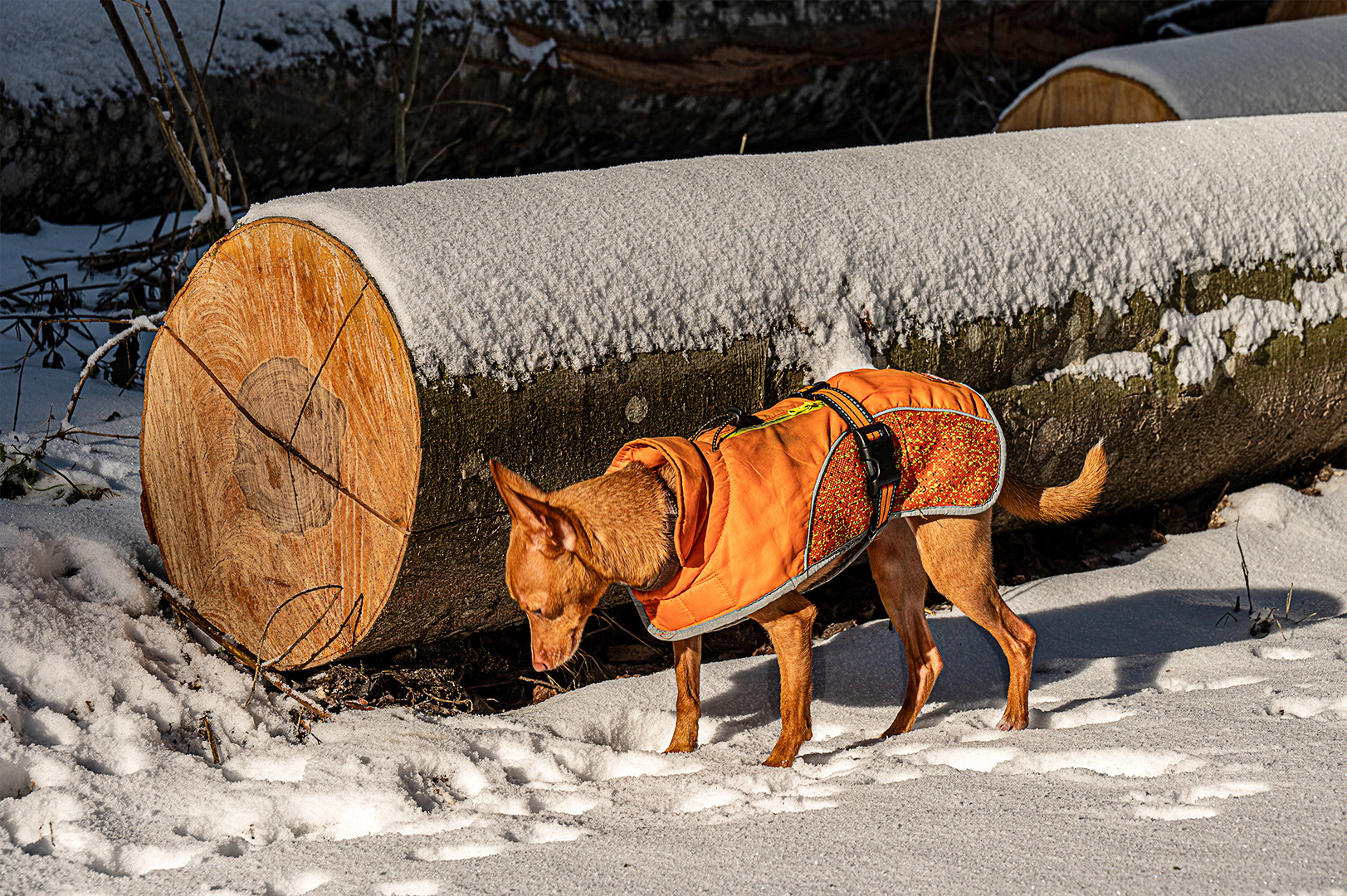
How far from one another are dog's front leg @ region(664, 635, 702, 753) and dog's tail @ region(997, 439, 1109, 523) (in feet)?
3.05

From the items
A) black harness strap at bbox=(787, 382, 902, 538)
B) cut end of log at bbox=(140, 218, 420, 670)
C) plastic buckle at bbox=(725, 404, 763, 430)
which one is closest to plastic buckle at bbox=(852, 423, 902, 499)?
black harness strap at bbox=(787, 382, 902, 538)

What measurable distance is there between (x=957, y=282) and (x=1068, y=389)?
23.1 inches

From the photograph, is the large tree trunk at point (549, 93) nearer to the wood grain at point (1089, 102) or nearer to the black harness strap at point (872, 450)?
the wood grain at point (1089, 102)

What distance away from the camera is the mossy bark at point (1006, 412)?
2.57 m

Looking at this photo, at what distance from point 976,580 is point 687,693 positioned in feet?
2.62

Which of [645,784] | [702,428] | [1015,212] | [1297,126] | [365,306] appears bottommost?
[645,784]

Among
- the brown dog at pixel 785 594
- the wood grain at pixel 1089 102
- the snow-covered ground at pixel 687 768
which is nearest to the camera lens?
the snow-covered ground at pixel 687 768

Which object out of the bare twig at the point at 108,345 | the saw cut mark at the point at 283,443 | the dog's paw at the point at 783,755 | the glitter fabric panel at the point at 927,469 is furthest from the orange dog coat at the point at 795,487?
the bare twig at the point at 108,345

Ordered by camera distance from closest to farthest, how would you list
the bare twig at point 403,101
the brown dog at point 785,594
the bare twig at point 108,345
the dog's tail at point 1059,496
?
the brown dog at point 785,594 → the dog's tail at point 1059,496 → the bare twig at point 108,345 → the bare twig at point 403,101

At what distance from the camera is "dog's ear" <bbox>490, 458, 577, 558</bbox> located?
2203 millimetres

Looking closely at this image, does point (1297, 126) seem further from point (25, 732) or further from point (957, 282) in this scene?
point (25, 732)

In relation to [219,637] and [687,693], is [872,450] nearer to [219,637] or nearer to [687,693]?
[687,693]

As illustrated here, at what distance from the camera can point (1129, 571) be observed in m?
3.84

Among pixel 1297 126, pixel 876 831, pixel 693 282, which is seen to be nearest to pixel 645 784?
pixel 876 831
